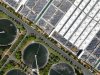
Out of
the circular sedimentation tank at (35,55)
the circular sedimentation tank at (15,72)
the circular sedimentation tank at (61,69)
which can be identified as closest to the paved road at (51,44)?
the circular sedimentation tank at (35,55)

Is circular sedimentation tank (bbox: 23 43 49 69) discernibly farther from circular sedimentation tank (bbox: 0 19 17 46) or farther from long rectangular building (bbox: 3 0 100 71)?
circular sedimentation tank (bbox: 0 19 17 46)

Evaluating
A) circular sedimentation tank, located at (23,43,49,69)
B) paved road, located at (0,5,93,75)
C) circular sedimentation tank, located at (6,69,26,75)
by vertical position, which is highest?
paved road, located at (0,5,93,75)

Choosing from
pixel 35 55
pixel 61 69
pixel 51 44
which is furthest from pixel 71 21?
pixel 35 55

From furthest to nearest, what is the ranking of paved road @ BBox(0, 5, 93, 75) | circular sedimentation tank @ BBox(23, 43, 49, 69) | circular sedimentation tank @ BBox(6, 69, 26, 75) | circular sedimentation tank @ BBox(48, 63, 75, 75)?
paved road @ BBox(0, 5, 93, 75), circular sedimentation tank @ BBox(23, 43, 49, 69), circular sedimentation tank @ BBox(48, 63, 75, 75), circular sedimentation tank @ BBox(6, 69, 26, 75)

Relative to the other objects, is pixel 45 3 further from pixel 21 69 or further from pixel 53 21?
pixel 21 69

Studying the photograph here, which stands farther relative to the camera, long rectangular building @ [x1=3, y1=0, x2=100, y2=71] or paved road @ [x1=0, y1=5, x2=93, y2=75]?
paved road @ [x1=0, y1=5, x2=93, y2=75]

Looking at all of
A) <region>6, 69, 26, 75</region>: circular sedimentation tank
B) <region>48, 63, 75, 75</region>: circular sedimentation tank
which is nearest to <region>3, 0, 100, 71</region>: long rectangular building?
<region>48, 63, 75, 75</region>: circular sedimentation tank
